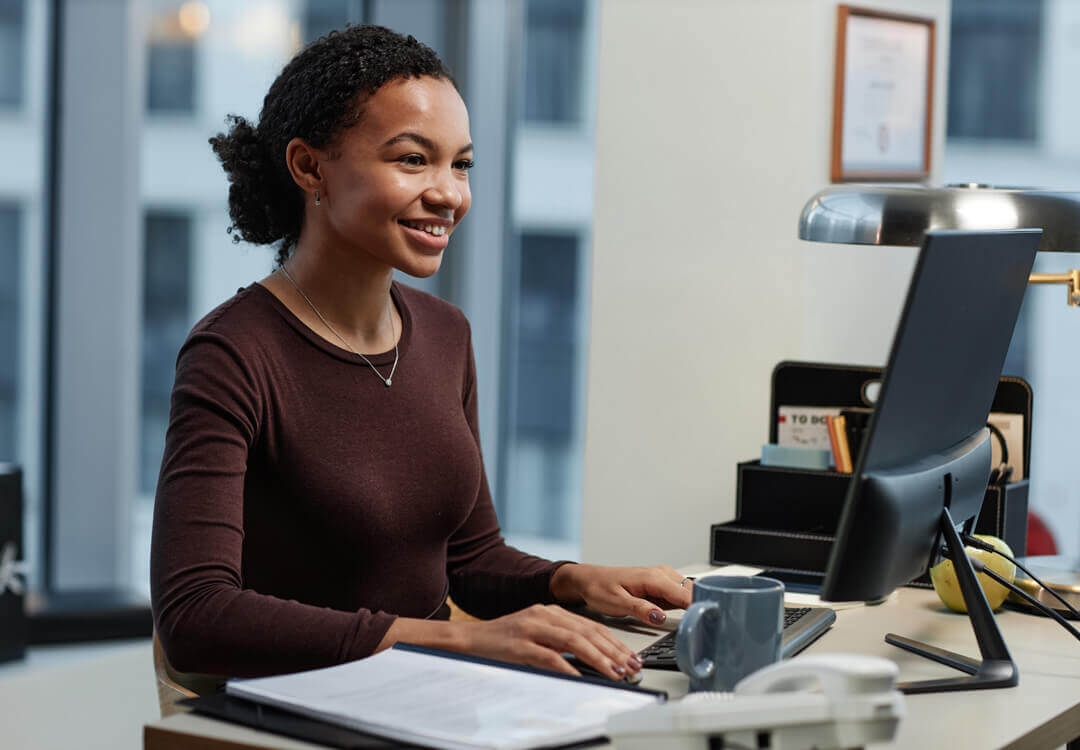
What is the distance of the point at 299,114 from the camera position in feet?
5.53

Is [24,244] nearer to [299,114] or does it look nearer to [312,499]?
[299,114]

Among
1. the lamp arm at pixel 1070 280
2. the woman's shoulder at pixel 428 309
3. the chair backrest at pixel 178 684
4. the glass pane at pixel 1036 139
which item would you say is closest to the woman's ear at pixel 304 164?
the woman's shoulder at pixel 428 309

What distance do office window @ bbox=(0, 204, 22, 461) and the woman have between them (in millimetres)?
1851

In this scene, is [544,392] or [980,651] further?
[544,392]

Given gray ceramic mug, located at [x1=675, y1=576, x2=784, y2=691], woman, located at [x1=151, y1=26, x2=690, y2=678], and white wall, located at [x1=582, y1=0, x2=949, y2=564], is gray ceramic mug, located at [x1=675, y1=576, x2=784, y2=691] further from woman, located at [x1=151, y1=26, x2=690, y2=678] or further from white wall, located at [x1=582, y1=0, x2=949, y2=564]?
white wall, located at [x1=582, y1=0, x2=949, y2=564]

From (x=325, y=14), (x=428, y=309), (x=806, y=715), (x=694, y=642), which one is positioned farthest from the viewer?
(x=325, y=14)

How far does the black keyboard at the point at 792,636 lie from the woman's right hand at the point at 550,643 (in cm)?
7

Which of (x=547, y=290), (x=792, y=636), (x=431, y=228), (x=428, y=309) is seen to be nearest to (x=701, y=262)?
(x=428, y=309)

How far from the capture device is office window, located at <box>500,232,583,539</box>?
4160 mm

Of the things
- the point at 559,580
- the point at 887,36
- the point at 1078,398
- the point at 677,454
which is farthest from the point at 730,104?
the point at 1078,398

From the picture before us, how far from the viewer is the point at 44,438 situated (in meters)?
3.47

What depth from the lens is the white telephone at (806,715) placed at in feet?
3.09

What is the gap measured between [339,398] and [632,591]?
1.38 feet

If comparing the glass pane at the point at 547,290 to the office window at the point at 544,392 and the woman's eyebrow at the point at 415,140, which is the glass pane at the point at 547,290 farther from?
the woman's eyebrow at the point at 415,140
